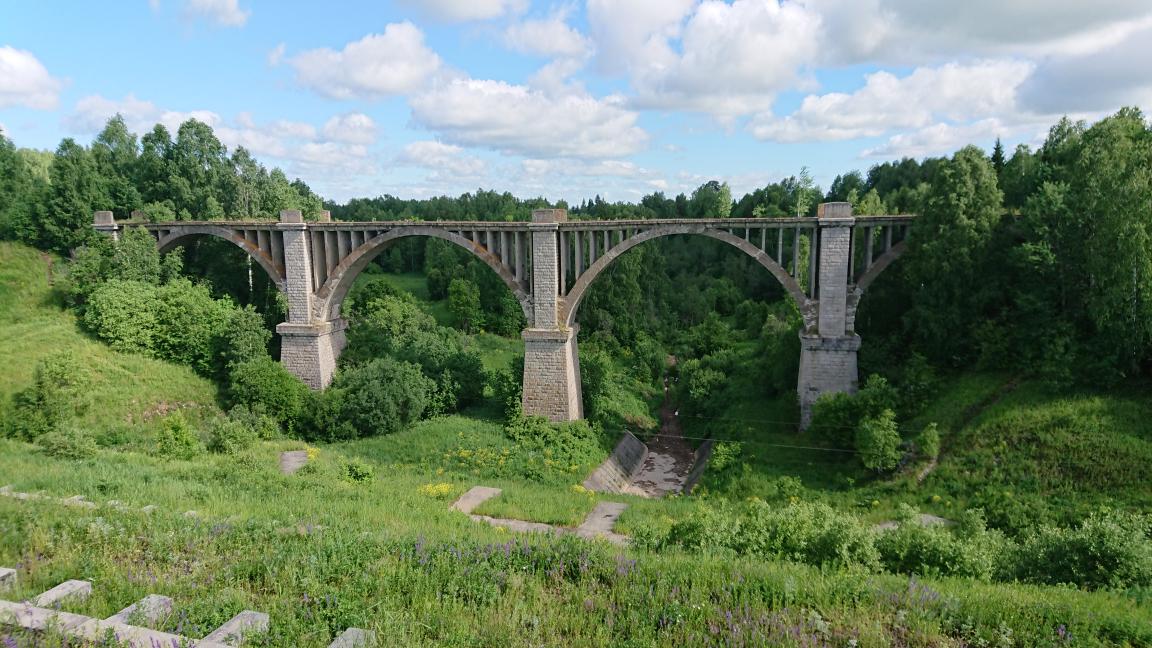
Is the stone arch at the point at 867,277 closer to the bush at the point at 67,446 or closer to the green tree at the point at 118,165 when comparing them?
the bush at the point at 67,446

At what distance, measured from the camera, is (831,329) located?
24516 millimetres

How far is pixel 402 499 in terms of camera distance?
15.9m

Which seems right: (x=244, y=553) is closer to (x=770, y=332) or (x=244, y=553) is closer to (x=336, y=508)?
(x=336, y=508)

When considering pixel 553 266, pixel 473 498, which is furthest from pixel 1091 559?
pixel 553 266

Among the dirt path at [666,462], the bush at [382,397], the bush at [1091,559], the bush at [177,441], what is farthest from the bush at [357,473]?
the bush at [1091,559]

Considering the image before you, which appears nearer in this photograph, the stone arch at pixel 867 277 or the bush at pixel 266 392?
the stone arch at pixel 867 277

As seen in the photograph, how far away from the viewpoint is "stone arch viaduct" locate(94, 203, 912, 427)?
24.4 meters

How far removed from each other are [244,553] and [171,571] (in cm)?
85

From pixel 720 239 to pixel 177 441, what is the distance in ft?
69.5

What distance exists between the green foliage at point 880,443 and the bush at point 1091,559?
9678 mm

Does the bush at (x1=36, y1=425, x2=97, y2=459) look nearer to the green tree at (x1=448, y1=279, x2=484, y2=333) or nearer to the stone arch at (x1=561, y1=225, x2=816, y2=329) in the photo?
the stone arch at (x1=561, y1=225, x2=816, y2=329)

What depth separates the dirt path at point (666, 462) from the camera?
87.6 ft

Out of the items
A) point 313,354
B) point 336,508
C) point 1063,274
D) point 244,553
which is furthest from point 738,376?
point 244,553

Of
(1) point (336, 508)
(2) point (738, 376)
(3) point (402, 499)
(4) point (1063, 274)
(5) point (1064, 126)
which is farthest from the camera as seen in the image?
(2) point (738, 376)
